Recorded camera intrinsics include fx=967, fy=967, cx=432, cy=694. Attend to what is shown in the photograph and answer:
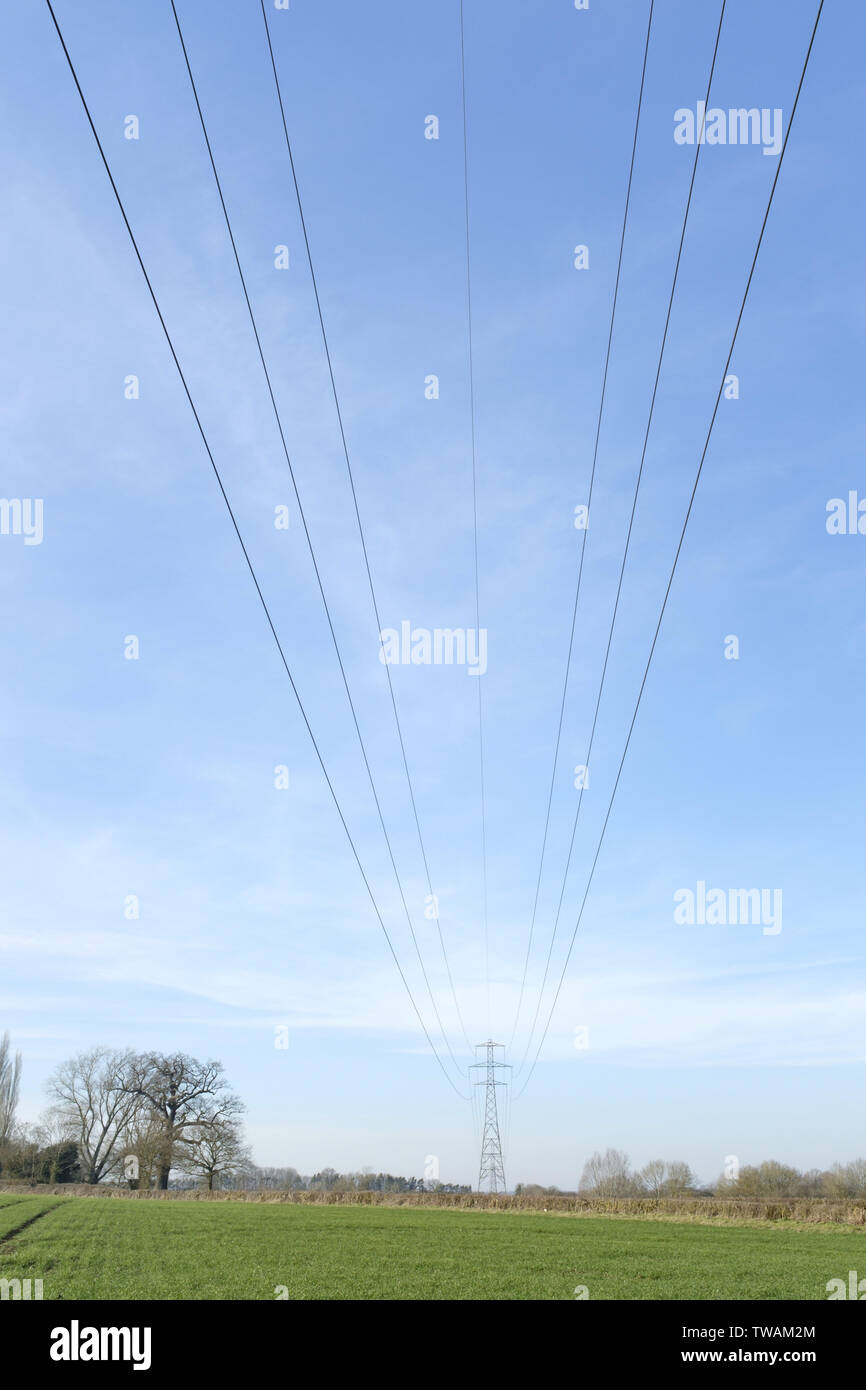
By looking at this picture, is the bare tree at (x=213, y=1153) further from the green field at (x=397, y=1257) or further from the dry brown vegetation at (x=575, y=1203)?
the green field at (x=397, y=1257)

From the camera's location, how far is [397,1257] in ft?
101

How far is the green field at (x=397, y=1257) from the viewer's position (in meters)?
23.6

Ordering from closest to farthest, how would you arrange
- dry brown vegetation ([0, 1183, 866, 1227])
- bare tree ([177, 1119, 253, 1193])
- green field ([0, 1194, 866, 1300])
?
green field ([0, 1194, 866, 1300]), dry brown vegetation ([0, 1183, 866, 1227]), bare tree ([177, 1119, 253, 1193])

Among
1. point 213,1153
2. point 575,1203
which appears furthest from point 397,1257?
point 213,1153

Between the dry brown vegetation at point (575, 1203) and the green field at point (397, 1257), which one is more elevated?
the green field at point (397, 1257)

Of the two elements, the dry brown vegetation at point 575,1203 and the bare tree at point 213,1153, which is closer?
the dry brown vegetation at point 575,1203

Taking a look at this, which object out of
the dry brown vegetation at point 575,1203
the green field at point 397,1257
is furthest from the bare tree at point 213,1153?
the green field at point 397,1257

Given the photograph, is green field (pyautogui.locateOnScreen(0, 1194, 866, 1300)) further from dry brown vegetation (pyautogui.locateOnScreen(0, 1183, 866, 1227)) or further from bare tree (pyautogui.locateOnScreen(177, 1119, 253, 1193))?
bare tree (pyautogui.locateOnScreen(177, 1119, 253, 1193))

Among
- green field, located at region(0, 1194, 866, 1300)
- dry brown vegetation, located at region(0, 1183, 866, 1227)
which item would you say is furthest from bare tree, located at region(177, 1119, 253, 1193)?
green field, located at region(0, 1194, 866, 1300)

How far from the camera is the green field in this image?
23.6 meters

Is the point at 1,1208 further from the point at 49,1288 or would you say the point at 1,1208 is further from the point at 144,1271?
the point at 49,1288
